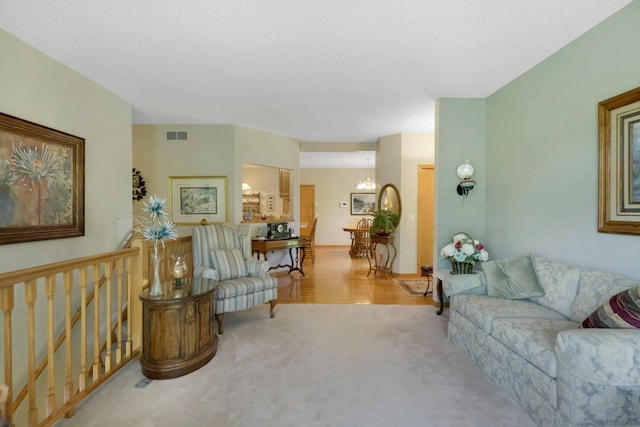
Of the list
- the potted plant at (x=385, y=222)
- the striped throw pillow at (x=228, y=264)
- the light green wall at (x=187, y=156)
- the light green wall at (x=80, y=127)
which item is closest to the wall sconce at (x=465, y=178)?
the potted plant at (x=385, y=222)

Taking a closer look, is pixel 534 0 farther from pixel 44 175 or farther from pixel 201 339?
pixel 44 175

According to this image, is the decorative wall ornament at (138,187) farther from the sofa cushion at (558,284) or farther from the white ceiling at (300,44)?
the sofa cushion at (558,284)

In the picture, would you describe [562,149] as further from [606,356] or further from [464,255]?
[606,356]

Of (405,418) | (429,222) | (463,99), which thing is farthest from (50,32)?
(429,222)

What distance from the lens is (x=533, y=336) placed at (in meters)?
1.95

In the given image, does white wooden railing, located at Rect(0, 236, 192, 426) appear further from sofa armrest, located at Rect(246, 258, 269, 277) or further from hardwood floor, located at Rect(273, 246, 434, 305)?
hardwood floor, located at Rect(273, 246, 434, 305)

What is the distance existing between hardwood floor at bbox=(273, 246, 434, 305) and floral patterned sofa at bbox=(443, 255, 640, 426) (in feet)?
4.93

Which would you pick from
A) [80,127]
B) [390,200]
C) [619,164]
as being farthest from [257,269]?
[619,164]

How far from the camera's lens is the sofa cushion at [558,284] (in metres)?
2.34

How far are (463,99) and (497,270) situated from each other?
2.25m

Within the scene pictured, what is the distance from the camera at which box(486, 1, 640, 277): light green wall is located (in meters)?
2.22

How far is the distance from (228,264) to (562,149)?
358 centimetres

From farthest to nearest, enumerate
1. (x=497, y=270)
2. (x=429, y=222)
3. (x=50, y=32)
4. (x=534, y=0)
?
(x=429, y=222) < (x=497, y=270) < (x=50, y=32) < (x=534, y=0)

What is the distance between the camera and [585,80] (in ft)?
8.11
